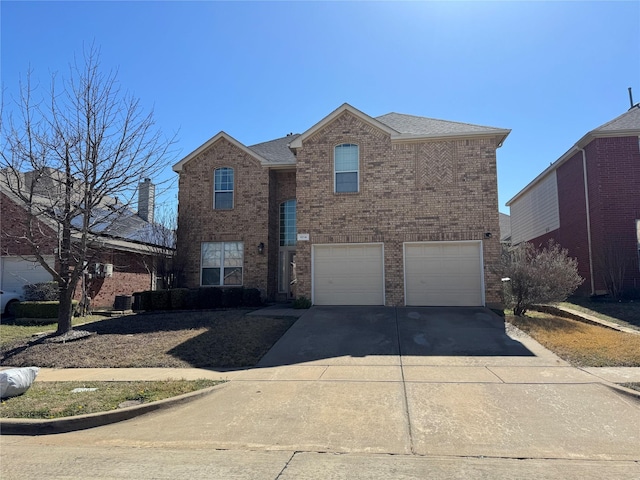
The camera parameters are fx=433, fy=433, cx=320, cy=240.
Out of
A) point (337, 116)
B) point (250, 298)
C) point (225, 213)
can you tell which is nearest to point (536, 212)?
point (337, 116)

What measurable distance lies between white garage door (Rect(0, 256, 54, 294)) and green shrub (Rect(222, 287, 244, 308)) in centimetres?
714

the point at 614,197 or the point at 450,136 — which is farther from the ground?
the point at 450,136

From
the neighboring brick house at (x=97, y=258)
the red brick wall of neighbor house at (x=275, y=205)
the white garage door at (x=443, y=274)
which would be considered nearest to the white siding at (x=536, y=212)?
the white garage door at (x=443, y=274)

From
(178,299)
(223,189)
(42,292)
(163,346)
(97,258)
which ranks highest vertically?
(223,189)

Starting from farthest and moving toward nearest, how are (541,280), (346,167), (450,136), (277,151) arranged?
1. (277,151)
2. (346,167)
3. (450,136)
4. (541,280)

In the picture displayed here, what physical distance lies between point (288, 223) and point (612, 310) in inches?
468

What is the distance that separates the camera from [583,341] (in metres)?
9.59

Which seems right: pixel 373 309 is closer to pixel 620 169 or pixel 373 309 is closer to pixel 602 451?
pixel 602 451

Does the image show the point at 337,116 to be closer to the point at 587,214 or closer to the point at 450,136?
the point at 450,136

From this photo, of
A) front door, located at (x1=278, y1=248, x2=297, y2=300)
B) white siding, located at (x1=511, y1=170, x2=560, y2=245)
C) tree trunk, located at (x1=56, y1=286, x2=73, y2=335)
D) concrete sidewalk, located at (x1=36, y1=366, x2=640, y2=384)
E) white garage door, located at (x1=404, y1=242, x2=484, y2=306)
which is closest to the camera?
concrete sidewalk, located at (x1=36, y1=366, x2=640, y2=384)

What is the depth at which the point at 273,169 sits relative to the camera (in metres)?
18.0

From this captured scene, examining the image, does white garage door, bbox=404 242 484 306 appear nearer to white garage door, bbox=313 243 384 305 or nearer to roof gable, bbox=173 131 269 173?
white garage door, bbox=313 243 384 305

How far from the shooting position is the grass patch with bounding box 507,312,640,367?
817 centimetres

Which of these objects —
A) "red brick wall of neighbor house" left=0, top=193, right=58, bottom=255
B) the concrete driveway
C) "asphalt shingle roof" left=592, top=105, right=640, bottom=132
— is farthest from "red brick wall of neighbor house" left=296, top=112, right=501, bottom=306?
"red brick wall of neighbor house" left=0, top=193, right=58, bottom=255
